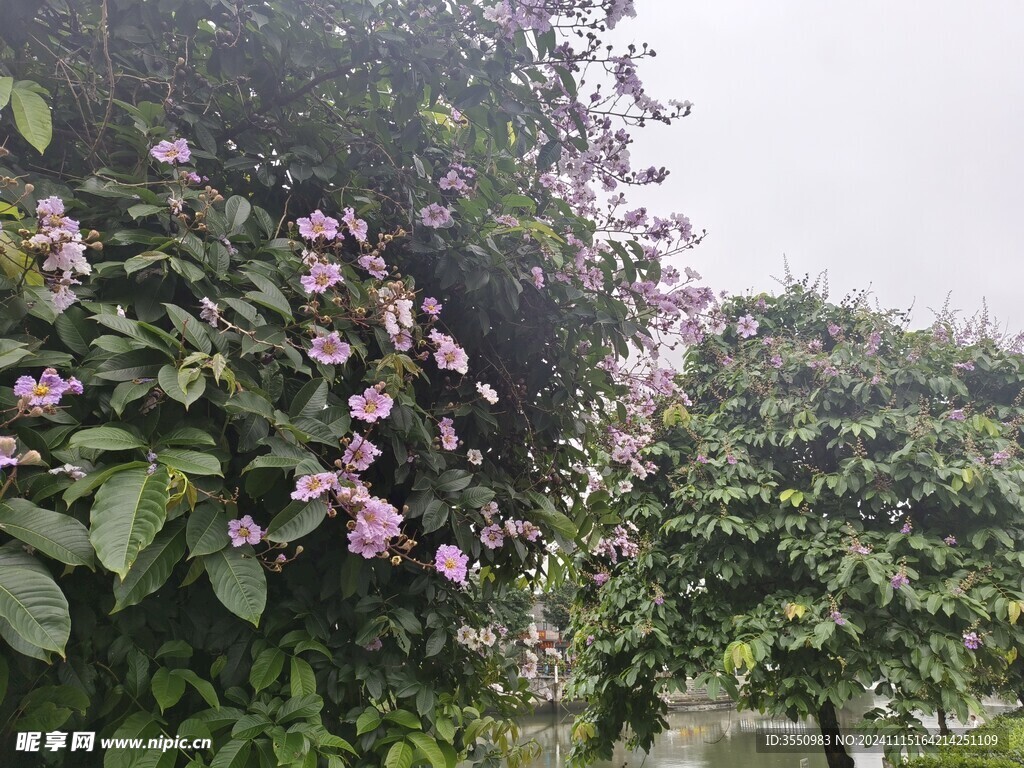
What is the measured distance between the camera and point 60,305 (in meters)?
1.03

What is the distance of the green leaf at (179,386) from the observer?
0.94m

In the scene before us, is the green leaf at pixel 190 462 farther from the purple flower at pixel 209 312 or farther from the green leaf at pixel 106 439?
the purple flower at pixel 209 312

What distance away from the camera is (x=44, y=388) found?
940 mm

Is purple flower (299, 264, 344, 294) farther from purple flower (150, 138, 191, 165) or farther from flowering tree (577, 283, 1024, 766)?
flowering tree (577, 283, 1024, 766)

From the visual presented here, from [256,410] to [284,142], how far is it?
2.87 feet

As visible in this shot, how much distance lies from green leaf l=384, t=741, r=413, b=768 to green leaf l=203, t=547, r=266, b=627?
568mm

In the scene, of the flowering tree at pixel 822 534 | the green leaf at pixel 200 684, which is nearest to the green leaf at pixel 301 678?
the green leaf at pixel 200 684

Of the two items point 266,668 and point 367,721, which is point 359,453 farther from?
point 367,721

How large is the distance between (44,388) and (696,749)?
14837 mm

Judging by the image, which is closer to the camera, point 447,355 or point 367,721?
point 367,721

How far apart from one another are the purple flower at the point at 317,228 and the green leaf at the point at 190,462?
0.61 m

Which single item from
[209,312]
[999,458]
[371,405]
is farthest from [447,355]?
[999,458]

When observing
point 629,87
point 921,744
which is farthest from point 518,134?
point 921,744

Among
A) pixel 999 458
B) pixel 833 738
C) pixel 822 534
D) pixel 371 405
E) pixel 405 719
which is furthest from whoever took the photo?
pixel 833 738
